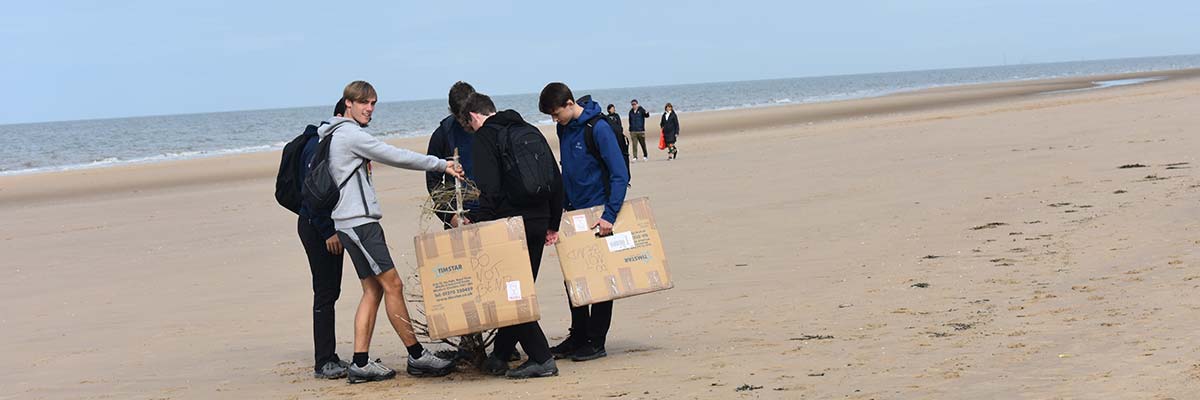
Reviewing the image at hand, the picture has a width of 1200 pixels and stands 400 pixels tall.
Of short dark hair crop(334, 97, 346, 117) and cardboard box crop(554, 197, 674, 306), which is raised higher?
short dark hair crop(334, 97, 346, 117)

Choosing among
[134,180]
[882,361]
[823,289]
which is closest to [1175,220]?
[823,289]

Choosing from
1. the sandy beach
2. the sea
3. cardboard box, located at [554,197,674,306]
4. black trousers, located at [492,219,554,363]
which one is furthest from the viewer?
the sea

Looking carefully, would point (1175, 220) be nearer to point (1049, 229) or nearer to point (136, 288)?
point (1049, 229)

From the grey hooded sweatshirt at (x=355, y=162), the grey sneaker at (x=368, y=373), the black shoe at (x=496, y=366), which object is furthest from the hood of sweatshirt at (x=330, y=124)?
the black shoe at (x=496, y=366)

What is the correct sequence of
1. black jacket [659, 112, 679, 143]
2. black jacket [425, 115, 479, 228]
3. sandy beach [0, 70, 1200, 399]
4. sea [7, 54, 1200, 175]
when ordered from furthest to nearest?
sea [7, 54, 1200, 175] → black jacket [659, 112, 679, 143] → black jacket [425, 115, 479, 228] → sandy beach [0, 70, 1200, 399]

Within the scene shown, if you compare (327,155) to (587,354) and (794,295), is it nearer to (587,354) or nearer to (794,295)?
(587,354)

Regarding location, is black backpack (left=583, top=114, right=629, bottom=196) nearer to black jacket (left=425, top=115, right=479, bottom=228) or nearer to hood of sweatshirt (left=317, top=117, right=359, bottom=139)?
black jacket (left=425, top=115, right=479, bottom=228)

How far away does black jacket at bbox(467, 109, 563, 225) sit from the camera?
5969 millimetres

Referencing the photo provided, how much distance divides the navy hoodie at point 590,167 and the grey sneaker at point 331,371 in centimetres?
147

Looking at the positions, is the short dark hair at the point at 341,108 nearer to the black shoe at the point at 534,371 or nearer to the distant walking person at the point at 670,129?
the black shoe at the point at 534,371

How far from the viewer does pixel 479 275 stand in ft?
19.2

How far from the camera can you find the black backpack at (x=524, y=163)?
594 cm

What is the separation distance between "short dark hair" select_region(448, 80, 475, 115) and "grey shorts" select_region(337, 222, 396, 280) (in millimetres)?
695

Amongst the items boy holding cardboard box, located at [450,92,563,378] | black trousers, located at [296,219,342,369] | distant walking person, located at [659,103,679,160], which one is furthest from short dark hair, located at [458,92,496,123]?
distant walking person, located at [659,103,679,160]
